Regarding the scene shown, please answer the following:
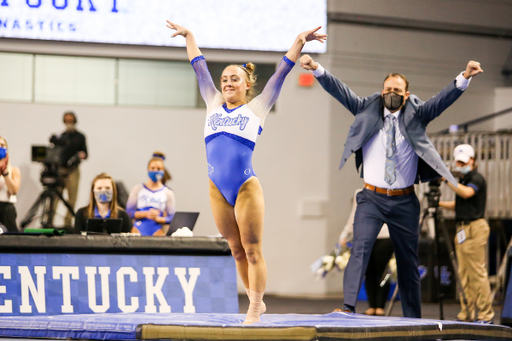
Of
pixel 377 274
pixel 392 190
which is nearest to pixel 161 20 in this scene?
pixel 377 274

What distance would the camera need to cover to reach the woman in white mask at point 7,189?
5367 millimetres

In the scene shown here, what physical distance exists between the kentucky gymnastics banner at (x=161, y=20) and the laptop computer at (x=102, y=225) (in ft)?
13.1

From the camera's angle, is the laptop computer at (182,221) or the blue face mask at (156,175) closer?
the laptop computer at (182,221)

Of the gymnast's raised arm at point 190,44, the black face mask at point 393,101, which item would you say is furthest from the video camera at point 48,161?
the black face mask at point 393,101

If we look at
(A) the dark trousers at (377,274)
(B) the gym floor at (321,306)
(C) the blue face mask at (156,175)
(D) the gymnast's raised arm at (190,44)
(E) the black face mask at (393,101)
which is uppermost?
(D) the gymnast's raised arm at (190,44)

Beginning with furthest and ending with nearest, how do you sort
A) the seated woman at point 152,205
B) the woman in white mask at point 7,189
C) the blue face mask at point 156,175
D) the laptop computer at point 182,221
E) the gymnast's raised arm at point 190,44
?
the blue face mask at point 156,175
the seated woman at point 152,205
the woman in white mask at point 7,189
the laptop computer at point 182,221
the gymnast's raised arm at point 190,44

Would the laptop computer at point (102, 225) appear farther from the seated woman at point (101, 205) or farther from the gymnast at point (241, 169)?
the gymnast at point (241, 169)

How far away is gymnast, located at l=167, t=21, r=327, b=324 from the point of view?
3027 mm

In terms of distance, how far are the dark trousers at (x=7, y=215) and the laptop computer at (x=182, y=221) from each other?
6.04 ft

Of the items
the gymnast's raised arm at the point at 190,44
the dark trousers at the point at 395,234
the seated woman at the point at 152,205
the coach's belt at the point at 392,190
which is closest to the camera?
the gymnast's raised arm at the point at 190,44

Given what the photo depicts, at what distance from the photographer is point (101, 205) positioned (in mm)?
5164

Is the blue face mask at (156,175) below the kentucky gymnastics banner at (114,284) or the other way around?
the other way around

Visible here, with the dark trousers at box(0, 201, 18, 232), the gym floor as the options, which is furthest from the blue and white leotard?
the gym floor

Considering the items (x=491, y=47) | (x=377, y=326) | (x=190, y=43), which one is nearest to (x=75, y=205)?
(x=190, y=43)
